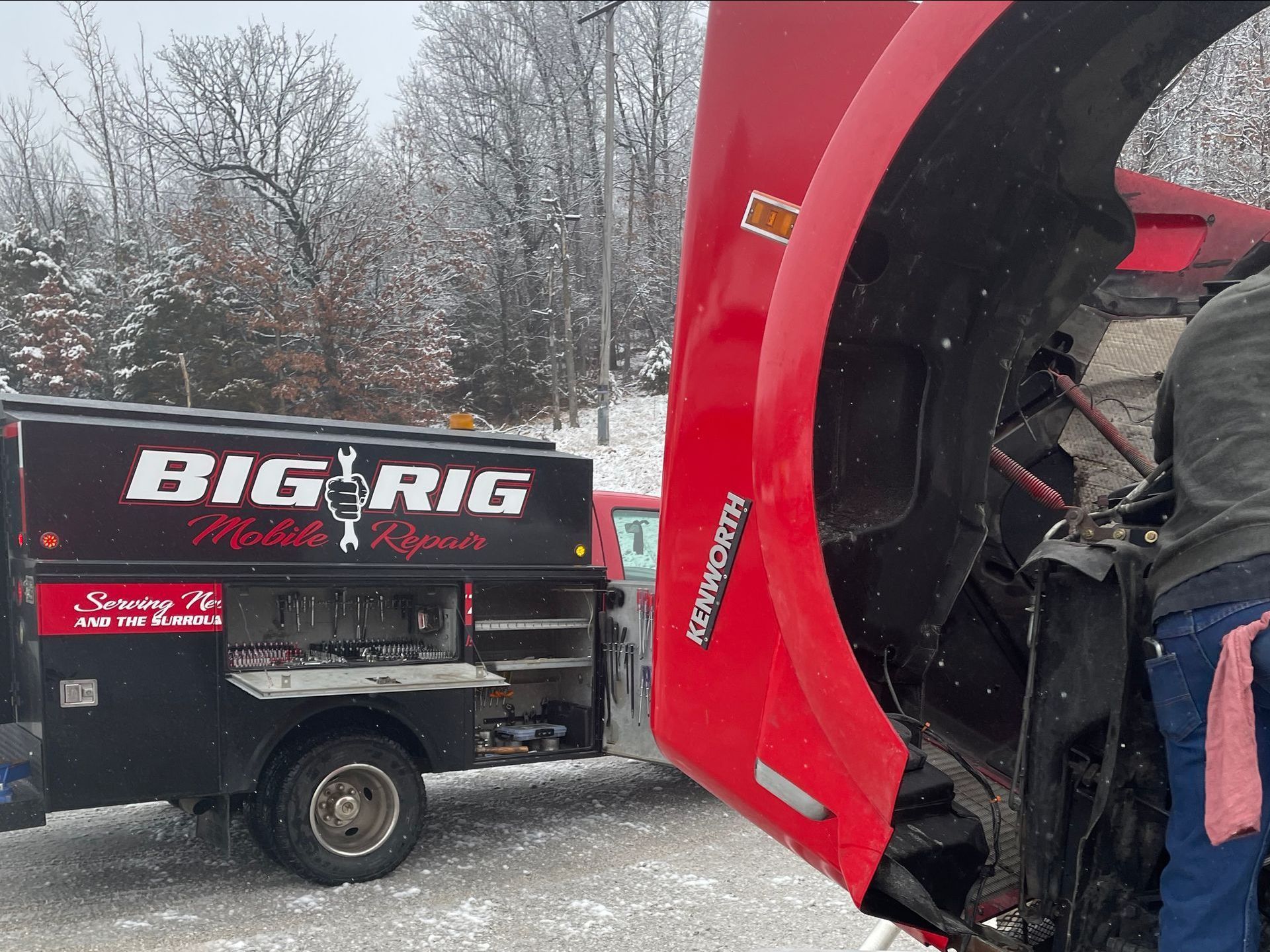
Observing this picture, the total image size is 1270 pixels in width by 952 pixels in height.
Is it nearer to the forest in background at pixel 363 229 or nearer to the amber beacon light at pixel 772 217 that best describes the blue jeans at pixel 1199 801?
the amber beacon light at pixel 772 217

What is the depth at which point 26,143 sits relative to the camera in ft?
103

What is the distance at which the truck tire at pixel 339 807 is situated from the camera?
590 centimetres

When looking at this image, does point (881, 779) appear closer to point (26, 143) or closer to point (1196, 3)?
point (1196, 3)

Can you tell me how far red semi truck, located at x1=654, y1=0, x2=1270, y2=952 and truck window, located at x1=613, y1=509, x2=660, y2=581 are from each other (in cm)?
490

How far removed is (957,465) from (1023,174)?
0.68 m

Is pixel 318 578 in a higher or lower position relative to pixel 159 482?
lower

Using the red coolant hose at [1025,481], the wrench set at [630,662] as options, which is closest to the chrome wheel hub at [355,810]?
the wrench set at [630,662]

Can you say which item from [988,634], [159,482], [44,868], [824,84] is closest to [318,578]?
[159,482]

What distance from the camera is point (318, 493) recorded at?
6066 millimetres

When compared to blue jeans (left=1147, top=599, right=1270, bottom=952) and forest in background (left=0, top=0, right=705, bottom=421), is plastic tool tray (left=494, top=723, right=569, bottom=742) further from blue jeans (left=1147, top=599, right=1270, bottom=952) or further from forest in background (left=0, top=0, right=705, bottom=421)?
forest in background (left=0, top=0, right=705, bottom=421)

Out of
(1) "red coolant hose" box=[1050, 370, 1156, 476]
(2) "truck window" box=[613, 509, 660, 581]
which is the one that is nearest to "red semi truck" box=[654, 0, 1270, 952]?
(1) "red coolant hose" box=[1050, 370, 1156, 476]

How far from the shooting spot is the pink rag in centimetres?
196

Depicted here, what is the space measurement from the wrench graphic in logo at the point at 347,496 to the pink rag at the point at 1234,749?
4.90m

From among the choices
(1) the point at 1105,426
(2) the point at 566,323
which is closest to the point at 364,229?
(2) the point at 566,323
